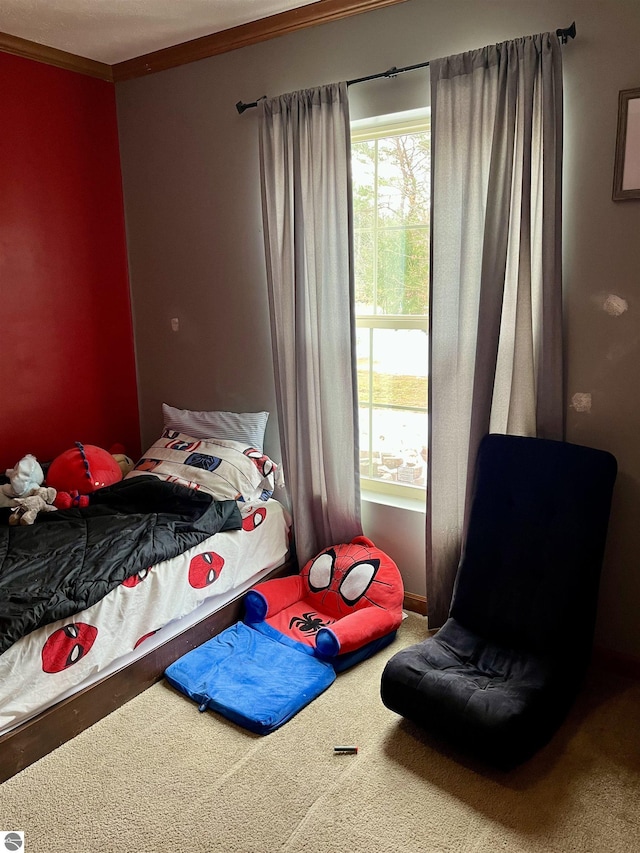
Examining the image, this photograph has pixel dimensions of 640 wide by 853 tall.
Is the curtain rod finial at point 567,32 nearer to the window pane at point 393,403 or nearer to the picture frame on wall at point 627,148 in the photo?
the picture frame on wall at point 627,148

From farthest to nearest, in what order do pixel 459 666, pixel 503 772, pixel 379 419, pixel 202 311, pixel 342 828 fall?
pixel 202 311 → pixel 379 419 → pixel 459 666 → pixel 503 772 → pixel 342 828

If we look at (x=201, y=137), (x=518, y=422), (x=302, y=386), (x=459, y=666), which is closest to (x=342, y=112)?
(x=201, y=137)

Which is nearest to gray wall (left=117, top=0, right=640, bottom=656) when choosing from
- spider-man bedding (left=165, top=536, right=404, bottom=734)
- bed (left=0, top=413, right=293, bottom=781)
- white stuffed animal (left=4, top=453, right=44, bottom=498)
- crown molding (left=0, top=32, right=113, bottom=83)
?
crown molding (left=0, top=32, right=113, bottom=83)

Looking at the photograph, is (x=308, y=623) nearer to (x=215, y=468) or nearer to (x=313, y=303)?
(x=215, y=468)

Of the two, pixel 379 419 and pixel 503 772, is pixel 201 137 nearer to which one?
pixel 379 419

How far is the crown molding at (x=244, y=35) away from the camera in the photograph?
2.69 metres

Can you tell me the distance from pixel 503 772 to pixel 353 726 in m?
0.52

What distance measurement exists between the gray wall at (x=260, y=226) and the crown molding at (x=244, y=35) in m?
0.04

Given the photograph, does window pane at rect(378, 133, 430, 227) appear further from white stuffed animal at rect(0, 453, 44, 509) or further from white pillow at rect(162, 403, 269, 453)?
white stuffed animal at rect(0, 453, 44, 509)

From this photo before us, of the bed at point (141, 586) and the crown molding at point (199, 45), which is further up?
the crown molding at point (199, 45)

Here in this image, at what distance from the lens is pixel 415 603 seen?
3055 millimetres

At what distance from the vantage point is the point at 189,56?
3221 millimetres

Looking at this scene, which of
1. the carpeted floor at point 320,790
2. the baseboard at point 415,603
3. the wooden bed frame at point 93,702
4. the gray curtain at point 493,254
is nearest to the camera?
the carpeted floor at point 320,790

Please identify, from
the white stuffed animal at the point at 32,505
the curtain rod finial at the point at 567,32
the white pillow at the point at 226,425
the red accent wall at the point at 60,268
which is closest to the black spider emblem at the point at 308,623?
the white pillow at the point at 226,425
